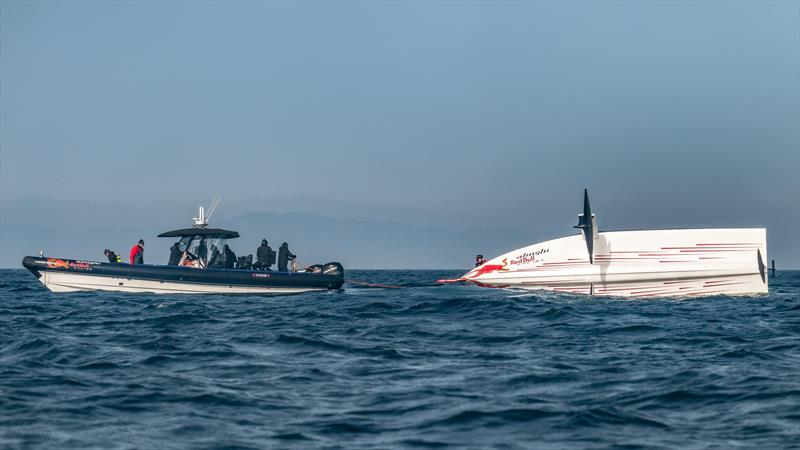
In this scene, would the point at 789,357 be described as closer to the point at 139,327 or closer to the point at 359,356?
the point at 359,356

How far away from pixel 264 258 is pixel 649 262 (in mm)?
14929

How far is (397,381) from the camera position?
11875 mm

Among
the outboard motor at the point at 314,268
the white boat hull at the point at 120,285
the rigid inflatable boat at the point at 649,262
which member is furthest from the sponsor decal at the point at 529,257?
the white boat hull at the point at 120,285

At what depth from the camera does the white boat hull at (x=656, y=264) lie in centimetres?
2995

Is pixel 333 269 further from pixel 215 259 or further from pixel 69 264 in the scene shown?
pixel 69 264

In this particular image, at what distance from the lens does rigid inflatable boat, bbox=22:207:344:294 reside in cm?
3045

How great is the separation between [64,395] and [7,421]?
1555 millimetres

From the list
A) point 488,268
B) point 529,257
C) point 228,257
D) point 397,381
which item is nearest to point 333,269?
point 228,257

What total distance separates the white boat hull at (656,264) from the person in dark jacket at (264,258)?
10.2 metres

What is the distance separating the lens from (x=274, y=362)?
13609 millimetres

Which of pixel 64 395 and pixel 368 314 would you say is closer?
pixel 64 395

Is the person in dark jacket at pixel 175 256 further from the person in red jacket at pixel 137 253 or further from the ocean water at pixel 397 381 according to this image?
the ocean water at pixel 397 381

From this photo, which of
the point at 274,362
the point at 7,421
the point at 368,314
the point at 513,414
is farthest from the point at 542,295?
the point at 7,421

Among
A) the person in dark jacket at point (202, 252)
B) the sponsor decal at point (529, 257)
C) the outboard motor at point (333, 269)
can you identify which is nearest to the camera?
the sponsor decal at point (529, 257)
